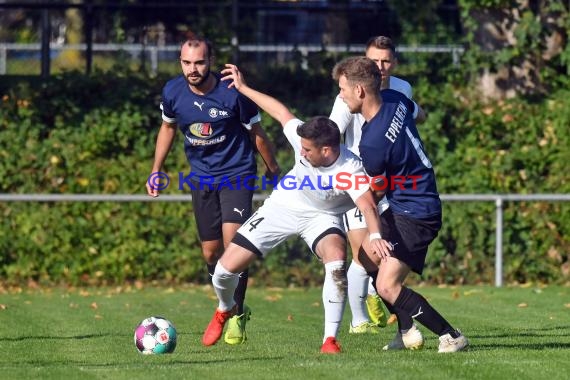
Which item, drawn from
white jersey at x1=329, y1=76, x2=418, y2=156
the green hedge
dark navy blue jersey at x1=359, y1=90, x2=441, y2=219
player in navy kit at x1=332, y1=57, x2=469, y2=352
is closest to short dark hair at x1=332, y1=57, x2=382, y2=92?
player in navy kit at x1=332, y1=57, x2=469, y2=352

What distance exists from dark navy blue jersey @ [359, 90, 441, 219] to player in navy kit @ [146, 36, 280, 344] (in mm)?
1769

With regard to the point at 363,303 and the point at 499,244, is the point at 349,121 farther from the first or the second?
the point at 499,244

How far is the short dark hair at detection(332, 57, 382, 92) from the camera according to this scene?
8.36m

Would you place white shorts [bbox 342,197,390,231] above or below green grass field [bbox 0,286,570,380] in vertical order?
above

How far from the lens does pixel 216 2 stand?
1823 cm

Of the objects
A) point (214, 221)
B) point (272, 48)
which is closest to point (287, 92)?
point (272, 48)

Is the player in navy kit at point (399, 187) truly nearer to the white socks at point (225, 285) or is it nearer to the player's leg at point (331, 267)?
the player's leg at point (331, 267)

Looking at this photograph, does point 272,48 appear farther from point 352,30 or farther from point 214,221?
point 214,221

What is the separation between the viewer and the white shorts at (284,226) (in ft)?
29.0

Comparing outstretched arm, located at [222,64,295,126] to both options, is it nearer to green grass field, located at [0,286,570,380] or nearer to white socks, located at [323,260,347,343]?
white socks, located at [323,260,347,343]

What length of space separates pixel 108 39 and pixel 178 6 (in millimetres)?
1123

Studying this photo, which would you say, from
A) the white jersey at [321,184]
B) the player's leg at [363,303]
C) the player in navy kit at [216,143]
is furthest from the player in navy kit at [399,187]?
the player in navy kit at [216,143]

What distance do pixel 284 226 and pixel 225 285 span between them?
0.74 m

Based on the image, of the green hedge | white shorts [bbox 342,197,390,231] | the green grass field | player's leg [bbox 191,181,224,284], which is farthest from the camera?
the green hedge
